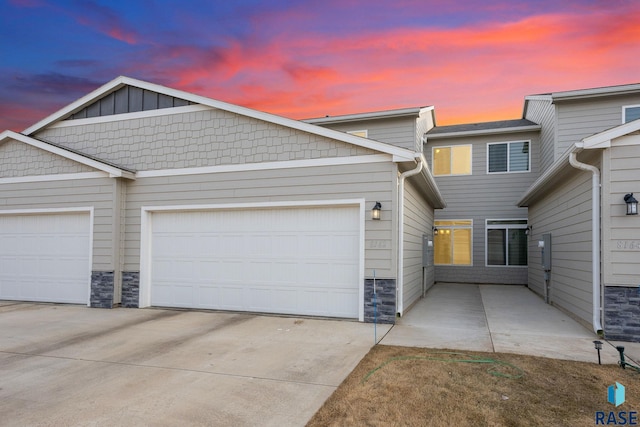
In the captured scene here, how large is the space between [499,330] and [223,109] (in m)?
6.98

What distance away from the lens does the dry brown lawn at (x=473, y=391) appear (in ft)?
10.8

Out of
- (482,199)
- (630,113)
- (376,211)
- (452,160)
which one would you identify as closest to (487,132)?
(452,160)

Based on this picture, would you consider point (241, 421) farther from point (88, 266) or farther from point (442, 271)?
point (442, 271)

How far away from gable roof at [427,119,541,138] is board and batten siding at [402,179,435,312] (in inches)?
156

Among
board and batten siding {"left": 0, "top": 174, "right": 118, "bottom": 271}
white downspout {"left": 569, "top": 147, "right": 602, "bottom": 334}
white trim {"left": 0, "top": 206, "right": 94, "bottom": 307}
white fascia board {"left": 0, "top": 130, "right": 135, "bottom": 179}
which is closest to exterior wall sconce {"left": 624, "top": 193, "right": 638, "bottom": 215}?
white downspout {"left": 569, "top": 147, "right": 602, "bottom": 334}

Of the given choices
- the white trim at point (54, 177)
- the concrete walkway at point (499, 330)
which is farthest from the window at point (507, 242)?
the white trim at point (54, 177)

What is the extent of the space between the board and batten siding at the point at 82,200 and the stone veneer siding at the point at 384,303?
19.6 ft

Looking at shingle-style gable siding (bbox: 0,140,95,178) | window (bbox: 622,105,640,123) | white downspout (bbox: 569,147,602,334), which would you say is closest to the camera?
white downspout (bbox: 569,147,602,334)

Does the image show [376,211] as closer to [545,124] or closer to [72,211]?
[72,211]

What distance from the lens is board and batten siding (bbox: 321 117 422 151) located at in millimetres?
12734

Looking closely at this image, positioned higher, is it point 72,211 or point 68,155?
point 68,155

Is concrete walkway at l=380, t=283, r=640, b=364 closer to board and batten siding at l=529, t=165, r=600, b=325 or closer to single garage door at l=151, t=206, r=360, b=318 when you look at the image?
board and batten siding at l=529, t=165, r=600, b=325

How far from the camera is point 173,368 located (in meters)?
4.70

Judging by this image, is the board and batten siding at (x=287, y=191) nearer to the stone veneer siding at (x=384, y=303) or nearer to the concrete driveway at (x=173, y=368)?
the stone veneer siding at (x=384, y=303)
